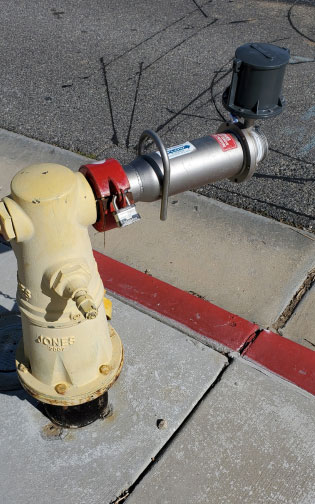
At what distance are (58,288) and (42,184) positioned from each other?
329 mm

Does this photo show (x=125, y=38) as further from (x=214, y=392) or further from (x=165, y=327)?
(x=214, y=392)

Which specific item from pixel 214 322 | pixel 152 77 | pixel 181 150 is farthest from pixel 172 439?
pixel 152 77

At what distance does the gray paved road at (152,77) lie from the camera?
13.5ft

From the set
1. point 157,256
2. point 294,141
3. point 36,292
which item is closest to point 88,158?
point 157,256

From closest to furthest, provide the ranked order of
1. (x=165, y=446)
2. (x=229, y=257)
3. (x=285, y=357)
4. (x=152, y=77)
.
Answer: (x=165, y=446), (x=285, y=357), (x=229, y=257), (x=152, y=77)

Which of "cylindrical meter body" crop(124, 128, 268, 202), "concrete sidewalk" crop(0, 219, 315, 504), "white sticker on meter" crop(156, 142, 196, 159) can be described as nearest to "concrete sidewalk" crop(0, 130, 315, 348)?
"concrete sidewalk" crop(0, 219, 315, 504)

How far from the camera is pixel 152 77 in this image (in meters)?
5.20

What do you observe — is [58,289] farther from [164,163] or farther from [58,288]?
[164,163]

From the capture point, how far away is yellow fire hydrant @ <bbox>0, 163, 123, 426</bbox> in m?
1.66

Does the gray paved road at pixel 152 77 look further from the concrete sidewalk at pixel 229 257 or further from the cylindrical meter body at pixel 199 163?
the cylindrical meter body at pixel 199 163

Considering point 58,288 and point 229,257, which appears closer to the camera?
point 58,288

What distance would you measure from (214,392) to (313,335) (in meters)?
0.66

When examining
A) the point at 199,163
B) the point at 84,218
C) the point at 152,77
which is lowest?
the point at 152,77

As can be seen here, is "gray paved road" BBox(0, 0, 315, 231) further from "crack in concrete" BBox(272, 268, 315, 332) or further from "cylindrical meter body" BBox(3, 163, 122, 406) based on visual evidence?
"cylindrical meter body" BBox(3, 163, 122, 406)
